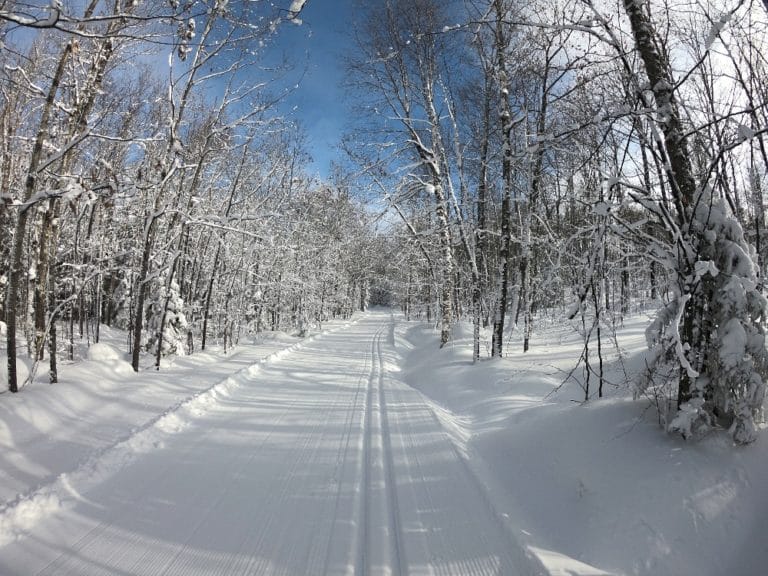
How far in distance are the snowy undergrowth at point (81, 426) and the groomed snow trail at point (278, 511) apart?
0.39 ft

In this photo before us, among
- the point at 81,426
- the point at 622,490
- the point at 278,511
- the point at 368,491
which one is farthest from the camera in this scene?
the point at 81,426

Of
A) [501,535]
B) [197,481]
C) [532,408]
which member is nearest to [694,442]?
[501,535]

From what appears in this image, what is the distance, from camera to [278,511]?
356 centimetres

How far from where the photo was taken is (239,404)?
23.5 ft

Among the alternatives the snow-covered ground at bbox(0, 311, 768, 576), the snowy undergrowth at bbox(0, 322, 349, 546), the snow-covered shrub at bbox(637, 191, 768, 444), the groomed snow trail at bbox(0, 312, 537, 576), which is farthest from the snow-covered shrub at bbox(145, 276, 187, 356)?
the snow-covered shrub at bbox(637, 191, 768, 444)

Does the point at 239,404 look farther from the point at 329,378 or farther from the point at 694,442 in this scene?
the point at 694,442

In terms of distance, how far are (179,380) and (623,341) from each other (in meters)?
10.9

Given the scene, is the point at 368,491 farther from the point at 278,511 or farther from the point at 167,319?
the point at 167,319

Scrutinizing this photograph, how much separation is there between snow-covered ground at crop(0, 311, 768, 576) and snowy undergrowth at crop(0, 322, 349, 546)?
28 mm

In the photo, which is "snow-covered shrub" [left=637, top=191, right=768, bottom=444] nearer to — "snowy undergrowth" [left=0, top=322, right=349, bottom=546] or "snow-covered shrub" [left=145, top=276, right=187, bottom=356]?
"snowy undergrowth" [left=0, top=322, right=349, bottom=546]

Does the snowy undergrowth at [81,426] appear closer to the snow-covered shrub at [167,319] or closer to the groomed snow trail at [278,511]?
the groomed snow trail at [278,511]

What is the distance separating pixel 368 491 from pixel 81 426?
433 centimetres

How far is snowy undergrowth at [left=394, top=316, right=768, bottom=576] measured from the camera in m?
2.81

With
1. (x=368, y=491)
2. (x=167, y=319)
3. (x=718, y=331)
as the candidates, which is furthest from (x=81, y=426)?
(x=167, y=319)
